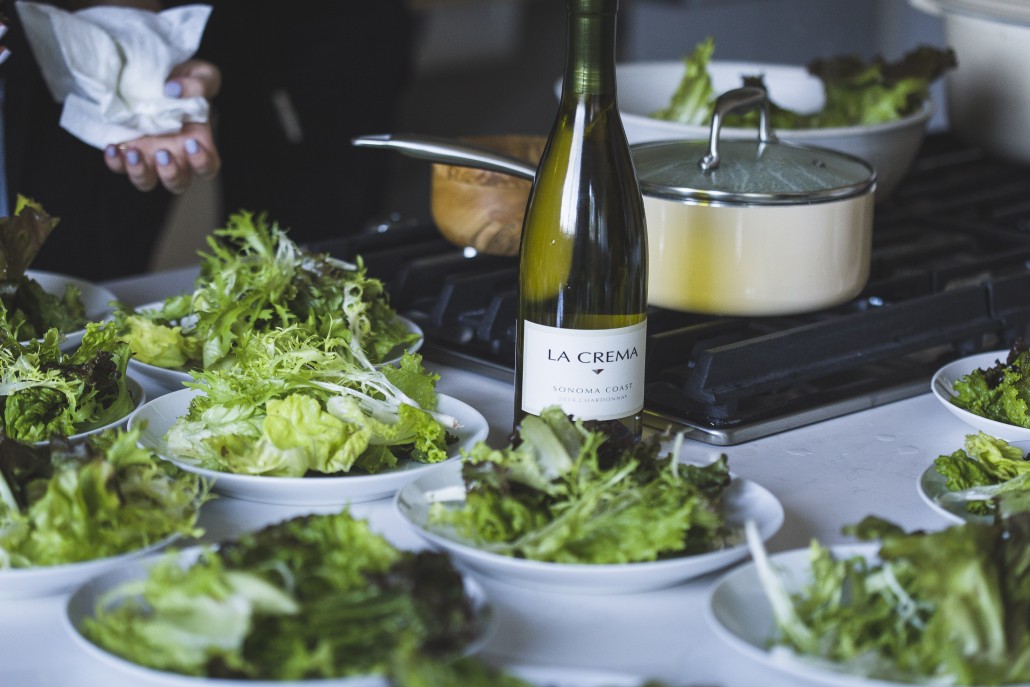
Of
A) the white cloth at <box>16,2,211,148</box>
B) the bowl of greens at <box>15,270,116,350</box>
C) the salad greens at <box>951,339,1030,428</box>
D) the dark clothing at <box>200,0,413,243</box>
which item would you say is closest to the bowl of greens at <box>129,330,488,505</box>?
the bowl of greens at <box>15,270,116,350</box>

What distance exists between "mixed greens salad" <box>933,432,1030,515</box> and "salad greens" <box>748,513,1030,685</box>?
150 millimetres

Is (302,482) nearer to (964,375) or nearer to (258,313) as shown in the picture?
(258,313)

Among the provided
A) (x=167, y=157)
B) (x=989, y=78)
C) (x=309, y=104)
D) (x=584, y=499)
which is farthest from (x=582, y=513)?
(x=309, y=104)

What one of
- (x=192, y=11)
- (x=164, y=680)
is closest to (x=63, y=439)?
(x=164, y=680)

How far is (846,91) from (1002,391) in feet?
2.72

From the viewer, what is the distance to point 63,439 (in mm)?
909

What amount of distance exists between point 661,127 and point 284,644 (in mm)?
1029

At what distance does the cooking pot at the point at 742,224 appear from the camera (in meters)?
1.21

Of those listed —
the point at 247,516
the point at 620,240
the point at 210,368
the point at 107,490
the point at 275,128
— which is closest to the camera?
the point at 107,490

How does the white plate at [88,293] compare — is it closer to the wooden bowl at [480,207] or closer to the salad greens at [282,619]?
the wooden bowl at [480,207]

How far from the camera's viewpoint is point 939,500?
97cm

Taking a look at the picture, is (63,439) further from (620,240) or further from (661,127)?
(661,127)

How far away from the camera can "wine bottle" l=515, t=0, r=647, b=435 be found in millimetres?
1002

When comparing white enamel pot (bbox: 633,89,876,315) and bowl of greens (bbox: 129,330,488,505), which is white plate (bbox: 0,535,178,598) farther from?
white enamel pot (bbox: 633,89,876,315)
